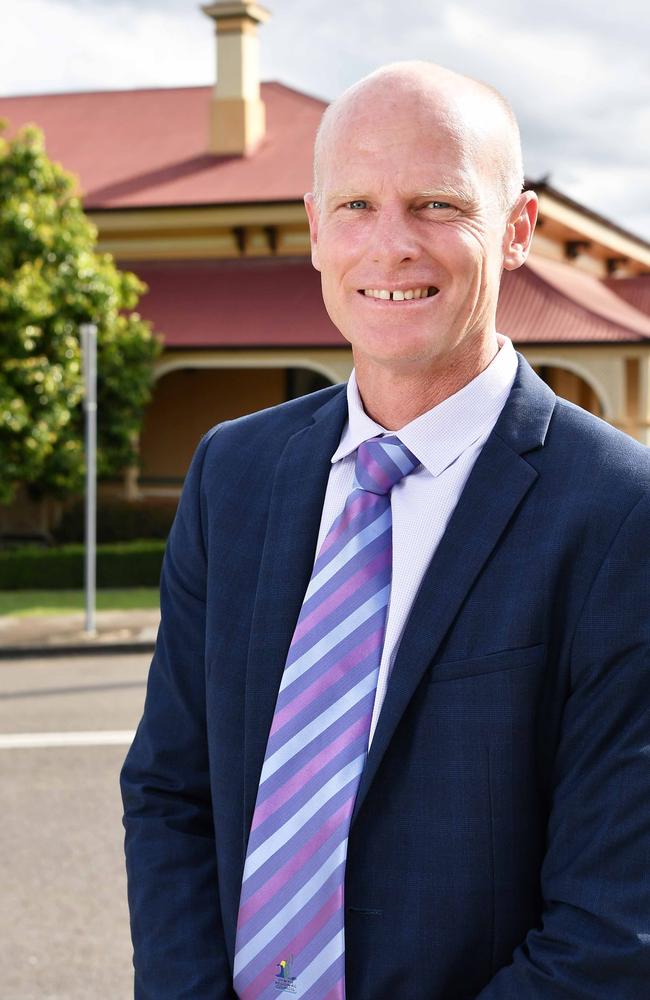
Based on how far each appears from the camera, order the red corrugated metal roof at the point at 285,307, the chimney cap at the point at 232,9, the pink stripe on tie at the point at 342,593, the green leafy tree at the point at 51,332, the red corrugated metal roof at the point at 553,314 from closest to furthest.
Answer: the pink stripe on tie at the point at 342,593 → the green leafy tree at the point at 51,332 → the red corrugated metal roof at the point at 553,314 → the red corrugated metal roof at the point at 285,307 → the chimney cap at the point at 232,9

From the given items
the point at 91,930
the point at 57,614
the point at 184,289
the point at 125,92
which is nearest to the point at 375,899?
the point at 91,930

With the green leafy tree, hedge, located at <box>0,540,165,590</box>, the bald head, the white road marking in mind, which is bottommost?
the white road marking

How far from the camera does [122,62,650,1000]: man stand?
1610mm

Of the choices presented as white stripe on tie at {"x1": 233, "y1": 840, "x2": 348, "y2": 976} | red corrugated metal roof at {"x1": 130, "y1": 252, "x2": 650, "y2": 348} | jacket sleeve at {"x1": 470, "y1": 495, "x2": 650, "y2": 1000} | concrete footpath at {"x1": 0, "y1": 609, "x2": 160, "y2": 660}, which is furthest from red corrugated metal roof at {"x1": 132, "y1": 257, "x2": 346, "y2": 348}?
jacket sleeve at {"x1": 470, "y1": 495, "x2": 650, "y2": 1000}

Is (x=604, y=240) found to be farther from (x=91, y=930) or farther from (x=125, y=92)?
(x=91, y=930)

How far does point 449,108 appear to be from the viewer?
1.70 meters

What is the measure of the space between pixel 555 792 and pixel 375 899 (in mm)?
282

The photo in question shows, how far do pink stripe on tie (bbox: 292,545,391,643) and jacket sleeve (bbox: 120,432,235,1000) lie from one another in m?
0.25

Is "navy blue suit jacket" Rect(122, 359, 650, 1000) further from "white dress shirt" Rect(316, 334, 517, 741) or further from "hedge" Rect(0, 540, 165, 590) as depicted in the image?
"hedge" Rect(0, 540, 165, 590)

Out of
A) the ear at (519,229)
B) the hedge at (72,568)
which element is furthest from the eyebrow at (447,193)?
the hedge at (72,568)

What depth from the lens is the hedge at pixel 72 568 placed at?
1617 centimetres

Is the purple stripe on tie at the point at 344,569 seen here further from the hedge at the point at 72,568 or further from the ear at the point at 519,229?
the hedge at the point at 72,568

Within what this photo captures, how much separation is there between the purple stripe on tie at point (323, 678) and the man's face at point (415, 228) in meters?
0.39

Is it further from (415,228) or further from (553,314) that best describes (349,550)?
(553,314)
